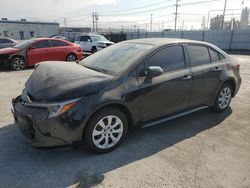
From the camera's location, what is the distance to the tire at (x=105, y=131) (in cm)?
321

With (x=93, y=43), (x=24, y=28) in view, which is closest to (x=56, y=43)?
(x=93, y=43)

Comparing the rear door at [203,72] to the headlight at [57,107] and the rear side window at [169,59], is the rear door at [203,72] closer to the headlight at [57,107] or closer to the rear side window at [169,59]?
the rear side window at [169,59]

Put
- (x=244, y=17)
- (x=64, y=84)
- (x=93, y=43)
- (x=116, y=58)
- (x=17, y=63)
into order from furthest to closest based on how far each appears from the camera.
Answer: (x=244, y=17)
(x=93, y=43)
(x=17, y=63)
(x=116, y=58)
(x=64, y=84)

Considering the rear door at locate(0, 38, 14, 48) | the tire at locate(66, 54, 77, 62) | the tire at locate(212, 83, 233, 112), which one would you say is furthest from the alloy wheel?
the tire at locate(212, 83, 233, 112)

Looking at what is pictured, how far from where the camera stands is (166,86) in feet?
12.6

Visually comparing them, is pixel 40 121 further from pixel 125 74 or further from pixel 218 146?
pixel 218 146

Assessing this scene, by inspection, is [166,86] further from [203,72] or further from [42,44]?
[42,44]

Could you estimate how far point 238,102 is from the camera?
19.2 ft

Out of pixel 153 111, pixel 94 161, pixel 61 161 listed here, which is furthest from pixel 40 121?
pixel 153 111

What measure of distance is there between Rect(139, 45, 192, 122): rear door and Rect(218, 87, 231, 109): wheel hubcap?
3.79ft

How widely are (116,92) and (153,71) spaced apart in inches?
26.8

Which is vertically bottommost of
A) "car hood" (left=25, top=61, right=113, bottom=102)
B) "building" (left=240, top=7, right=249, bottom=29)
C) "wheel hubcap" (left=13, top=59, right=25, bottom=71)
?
"wheel hubcap" (left=13, top=59, right=25, bottom=71)

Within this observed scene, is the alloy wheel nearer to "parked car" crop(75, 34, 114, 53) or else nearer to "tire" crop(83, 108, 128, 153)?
"parked car" crop(75, 34, 114, 53)

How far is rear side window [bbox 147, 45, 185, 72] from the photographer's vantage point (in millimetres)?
3795
